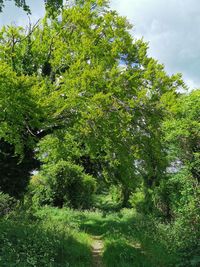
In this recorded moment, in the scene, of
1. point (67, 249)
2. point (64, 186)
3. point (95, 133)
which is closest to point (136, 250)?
point (67, 249)

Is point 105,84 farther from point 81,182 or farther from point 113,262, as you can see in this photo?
point 81,182

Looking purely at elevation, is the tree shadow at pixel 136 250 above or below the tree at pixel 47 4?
below

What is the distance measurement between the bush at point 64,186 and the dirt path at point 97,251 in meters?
11.3

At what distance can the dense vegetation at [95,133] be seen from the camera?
1130cm

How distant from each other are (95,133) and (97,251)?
20.8 ft

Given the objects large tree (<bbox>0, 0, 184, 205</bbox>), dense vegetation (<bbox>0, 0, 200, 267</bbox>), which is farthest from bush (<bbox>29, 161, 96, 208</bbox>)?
large tree (<bbox>0, 0, 184, 205</bbox>)

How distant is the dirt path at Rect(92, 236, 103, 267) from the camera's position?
11.1m

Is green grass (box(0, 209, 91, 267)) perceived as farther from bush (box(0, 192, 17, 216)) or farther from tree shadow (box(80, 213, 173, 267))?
bush (box(0, 192, 17, 216))

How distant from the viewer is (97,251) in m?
13.1

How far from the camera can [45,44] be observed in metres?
20.6

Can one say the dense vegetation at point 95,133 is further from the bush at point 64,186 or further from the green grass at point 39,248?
the bush at point 64,186

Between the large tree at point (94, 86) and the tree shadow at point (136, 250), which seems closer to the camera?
the tree shadow at point (136, 250)

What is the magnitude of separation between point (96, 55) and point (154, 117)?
482cm

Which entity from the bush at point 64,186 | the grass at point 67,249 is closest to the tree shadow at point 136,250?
the grass at point 67,249
